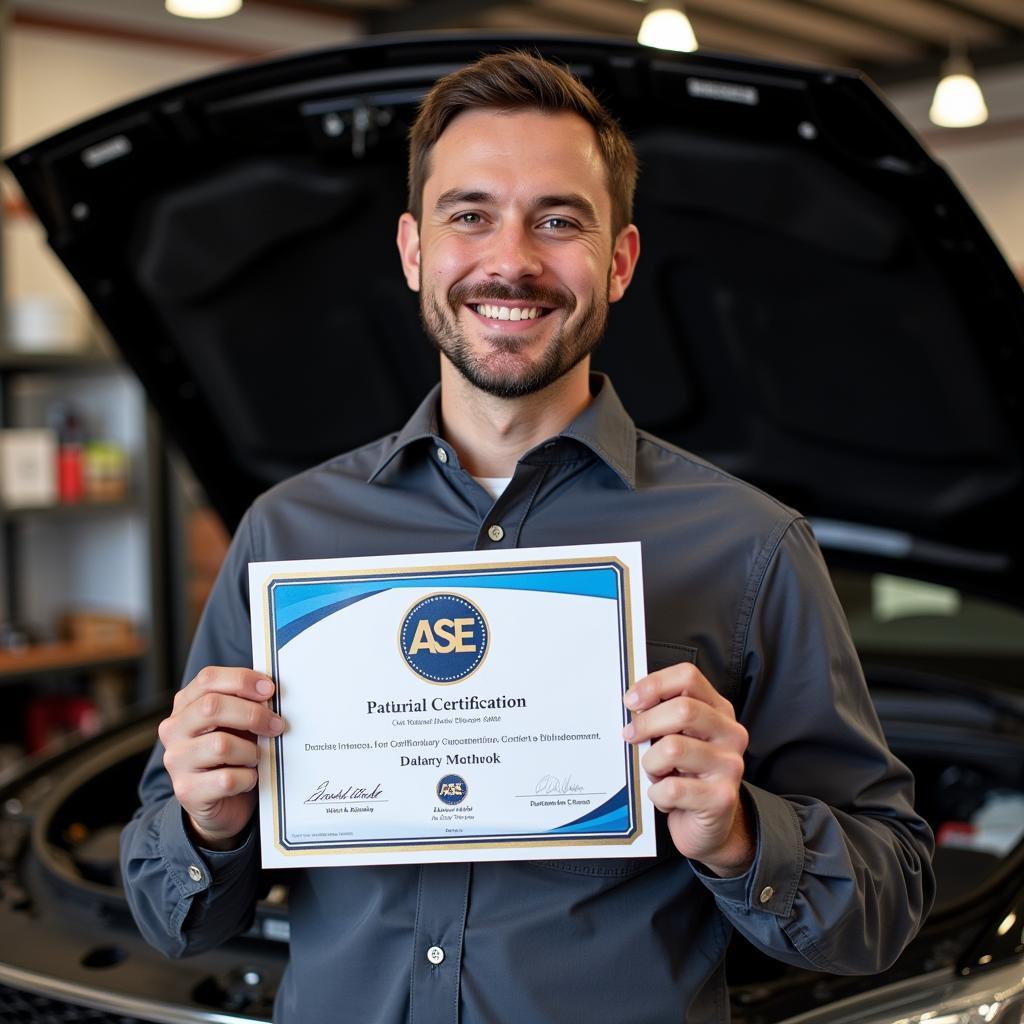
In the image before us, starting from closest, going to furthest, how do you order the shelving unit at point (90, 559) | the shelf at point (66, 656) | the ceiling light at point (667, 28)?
the ceiling light at point (667, 28) → the shelf at point (66, 656) → the shelving unit at point (90, 559)

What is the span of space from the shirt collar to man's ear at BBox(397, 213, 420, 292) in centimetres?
14

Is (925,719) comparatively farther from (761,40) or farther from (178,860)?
(761,40)

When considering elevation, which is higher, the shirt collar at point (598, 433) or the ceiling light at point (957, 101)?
the ceiling light at point (957, 101)

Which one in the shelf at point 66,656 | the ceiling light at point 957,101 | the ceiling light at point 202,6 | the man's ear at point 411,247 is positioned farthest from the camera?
the ceiling light at point 957,101

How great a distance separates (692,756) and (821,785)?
200 millimetres

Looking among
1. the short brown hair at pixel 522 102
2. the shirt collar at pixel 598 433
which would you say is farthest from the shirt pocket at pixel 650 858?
the short brown hair at pixel 522 102

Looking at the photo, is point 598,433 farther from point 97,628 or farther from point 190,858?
point 97,628

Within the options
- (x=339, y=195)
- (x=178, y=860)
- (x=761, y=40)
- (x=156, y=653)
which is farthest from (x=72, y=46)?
(x=178, y=860)

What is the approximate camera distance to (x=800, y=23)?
7.79 meters

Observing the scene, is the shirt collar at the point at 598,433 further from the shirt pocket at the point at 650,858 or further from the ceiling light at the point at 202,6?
the ceiling light at the point at 202,6

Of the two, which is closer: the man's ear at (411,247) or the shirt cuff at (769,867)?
the shirt cuff at (769,867)

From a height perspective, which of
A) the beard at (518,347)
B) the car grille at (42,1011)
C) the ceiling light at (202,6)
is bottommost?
the car grille at (42,1011)

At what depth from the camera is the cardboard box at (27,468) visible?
4375 millimetres
